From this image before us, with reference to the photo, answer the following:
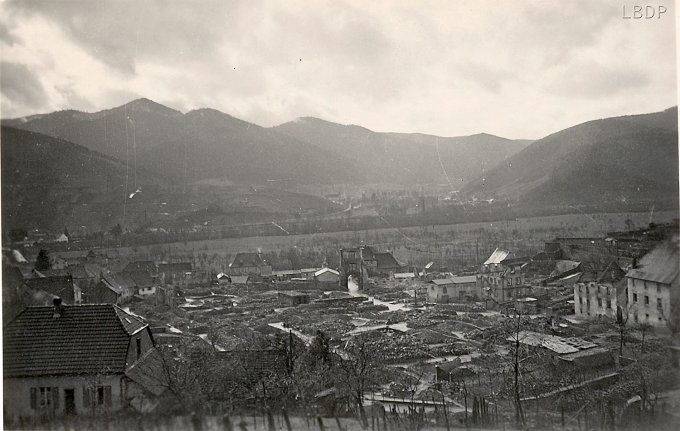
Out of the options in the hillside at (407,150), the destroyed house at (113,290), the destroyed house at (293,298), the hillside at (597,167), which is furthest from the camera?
the destroyed house at (113,290)

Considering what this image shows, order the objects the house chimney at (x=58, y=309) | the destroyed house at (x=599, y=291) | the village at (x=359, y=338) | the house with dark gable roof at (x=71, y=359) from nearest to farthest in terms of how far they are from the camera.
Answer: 1. the village at (x=359, y=338)
2. the house with dark gable roof at (x=71, y=359)
3. the destroyed house at (x=599, y=291)
4. the house chimney at (x=58, y=309)

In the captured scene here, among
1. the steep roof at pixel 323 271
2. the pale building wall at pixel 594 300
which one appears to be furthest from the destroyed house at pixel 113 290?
the pale building wall at pixel 594 300

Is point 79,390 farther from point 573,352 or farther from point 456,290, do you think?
point 573,352

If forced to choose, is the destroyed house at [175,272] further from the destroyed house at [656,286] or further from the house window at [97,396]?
the destroyed house at [656,286]

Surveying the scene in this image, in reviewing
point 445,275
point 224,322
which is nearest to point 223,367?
point 224,322

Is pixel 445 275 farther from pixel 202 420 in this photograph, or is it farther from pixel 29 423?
pixel 29 423

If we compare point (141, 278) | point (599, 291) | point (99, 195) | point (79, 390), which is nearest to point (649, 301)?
point (599, 291)
